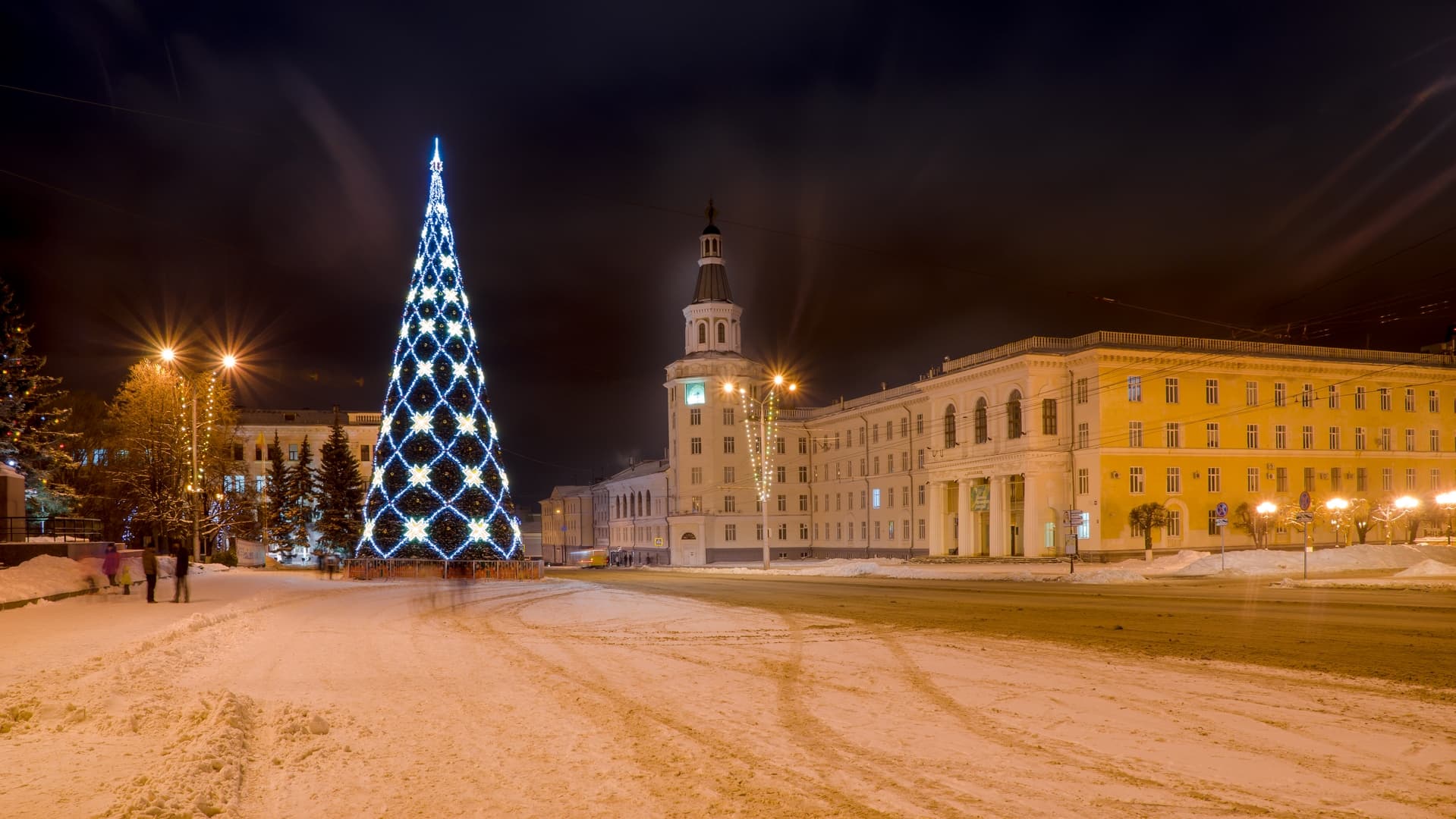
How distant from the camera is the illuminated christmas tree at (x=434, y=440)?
38.1 m

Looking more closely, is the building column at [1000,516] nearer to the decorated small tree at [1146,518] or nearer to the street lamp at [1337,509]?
the decorated small tree at [1146,518]

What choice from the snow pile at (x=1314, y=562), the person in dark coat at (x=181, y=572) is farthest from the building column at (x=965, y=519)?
the person in dark coat at (x=181, y=572)

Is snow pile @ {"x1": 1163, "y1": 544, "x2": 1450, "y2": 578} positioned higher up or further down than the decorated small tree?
further down

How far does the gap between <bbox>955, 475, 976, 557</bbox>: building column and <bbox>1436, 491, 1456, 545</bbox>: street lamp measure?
24.0m

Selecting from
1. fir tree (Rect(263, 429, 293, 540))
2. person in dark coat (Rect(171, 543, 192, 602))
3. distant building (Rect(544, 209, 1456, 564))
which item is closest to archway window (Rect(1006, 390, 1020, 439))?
distant building (Rect(544, 209, 1456, 564))

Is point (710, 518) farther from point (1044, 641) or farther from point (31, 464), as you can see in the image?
point (1044, 641)

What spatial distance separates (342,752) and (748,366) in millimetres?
80183

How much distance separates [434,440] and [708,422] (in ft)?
170

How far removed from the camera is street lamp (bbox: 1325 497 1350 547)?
5699cm

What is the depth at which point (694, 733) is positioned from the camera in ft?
29.6

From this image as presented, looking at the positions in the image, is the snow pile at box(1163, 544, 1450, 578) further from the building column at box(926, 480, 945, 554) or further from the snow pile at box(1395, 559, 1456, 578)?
the building column at box(926, 480, 945, 554)

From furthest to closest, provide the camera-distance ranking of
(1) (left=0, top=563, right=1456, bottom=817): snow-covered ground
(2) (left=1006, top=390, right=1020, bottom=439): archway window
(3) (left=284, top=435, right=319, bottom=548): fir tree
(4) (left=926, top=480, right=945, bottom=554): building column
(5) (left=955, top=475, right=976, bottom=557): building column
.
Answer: (3) (left=284, top=435, right=319, bottom=548): fir tree, (4) (left=926, top=480, right=945, bottom=554): building column, (5) (left=955, top=475, right=976, bottom=557): building column, (2) (left=1006, top=390, right=1020, bottom=439): archway window, (1) (left=0, top=563, right=1456, bottom=817): snow-covered ground

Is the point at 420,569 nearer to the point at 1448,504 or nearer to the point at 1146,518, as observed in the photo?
the point at 1146,518

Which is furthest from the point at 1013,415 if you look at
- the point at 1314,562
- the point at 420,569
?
the point at 420,569
